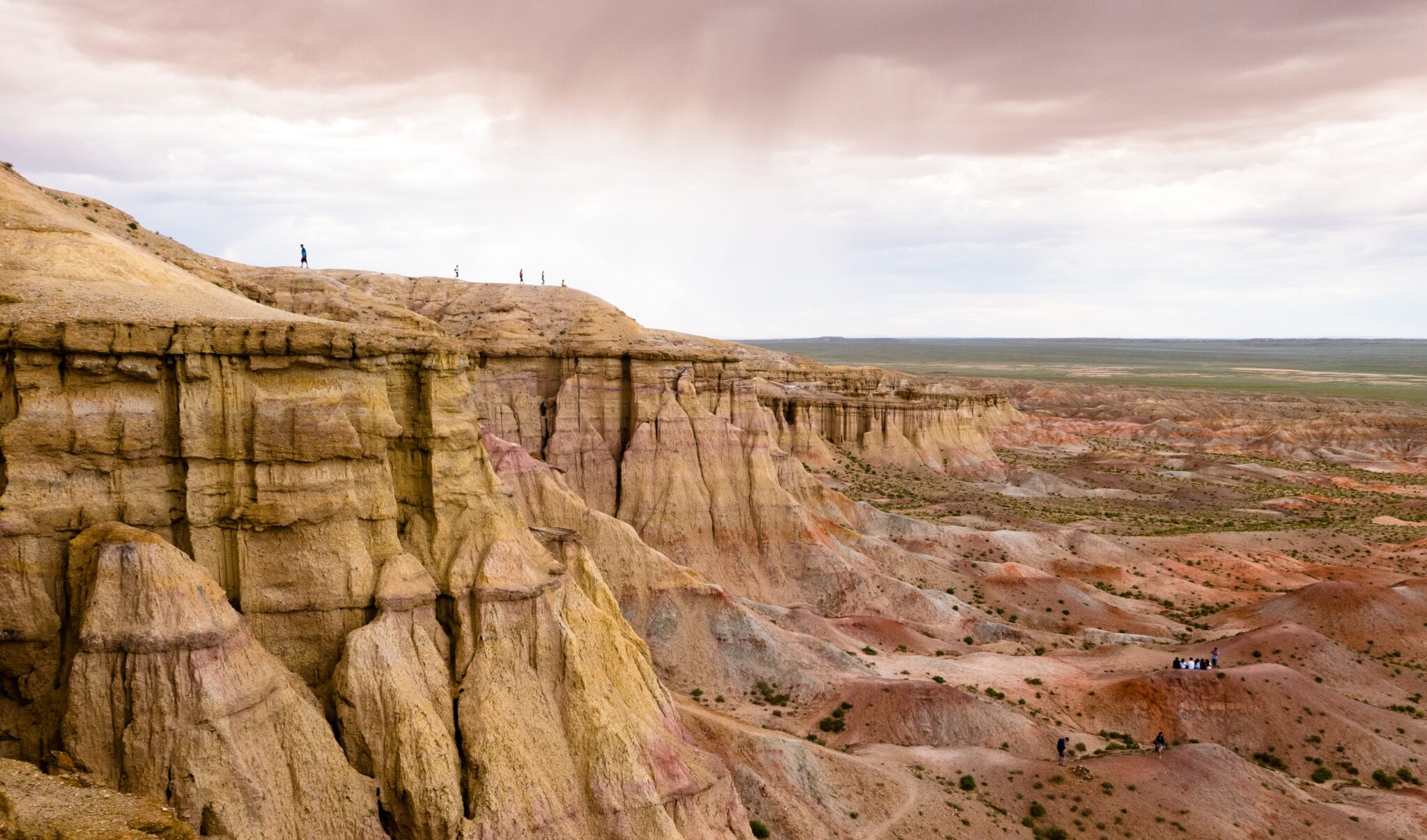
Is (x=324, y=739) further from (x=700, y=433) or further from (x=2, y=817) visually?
(x=700, y=433)

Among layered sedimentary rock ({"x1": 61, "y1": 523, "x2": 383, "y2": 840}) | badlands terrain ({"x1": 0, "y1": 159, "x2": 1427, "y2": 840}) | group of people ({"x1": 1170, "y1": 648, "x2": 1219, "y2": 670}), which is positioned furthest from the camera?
group of people ({"x1": 1170, "y1": 648, "x2": 1219, "y2": 670})

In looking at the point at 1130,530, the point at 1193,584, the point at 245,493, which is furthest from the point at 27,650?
the point at 1130,530

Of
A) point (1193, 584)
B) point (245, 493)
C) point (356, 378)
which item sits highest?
point (356, 378)

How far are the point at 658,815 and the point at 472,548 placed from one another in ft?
26.6

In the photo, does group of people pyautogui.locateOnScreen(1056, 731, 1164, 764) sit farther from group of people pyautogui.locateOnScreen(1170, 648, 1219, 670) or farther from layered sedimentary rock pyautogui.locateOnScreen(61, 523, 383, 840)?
layered sedimentary rock pyautogui.locateOnScreen(61, 523, 383, 840)

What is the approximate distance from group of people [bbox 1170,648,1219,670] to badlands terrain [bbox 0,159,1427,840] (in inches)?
68.5

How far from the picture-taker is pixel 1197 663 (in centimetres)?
4259

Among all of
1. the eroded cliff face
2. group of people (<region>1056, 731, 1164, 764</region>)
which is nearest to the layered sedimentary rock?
the eroded cliff face

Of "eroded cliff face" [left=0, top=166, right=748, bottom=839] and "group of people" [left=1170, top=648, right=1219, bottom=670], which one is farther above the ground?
"eroded cliff face" [left=0, top=166, right=748, bottom=839]

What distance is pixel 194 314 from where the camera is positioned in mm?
16891

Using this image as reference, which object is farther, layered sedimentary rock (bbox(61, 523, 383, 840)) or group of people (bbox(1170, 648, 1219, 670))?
group of people (bbox(1170, 648, 1219, 670))

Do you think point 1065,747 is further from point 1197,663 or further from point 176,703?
point 176,703

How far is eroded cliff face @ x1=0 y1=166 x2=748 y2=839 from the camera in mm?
15102

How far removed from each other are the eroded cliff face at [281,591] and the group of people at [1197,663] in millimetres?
31765
